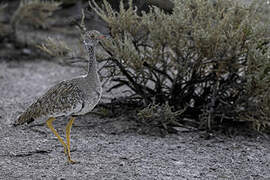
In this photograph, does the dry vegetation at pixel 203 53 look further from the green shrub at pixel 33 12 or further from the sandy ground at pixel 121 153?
the green shrub at pixel 33 12

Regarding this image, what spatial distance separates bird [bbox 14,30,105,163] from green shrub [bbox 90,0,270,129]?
0.56 metres

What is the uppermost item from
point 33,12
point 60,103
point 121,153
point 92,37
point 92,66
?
point 92,37

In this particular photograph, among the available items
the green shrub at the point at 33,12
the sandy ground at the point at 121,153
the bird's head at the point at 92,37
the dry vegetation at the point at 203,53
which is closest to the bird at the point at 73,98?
the bird's head at the point at 92,37

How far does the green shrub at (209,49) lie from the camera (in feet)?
13.8

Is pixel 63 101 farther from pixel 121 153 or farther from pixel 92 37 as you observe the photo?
pixel 121 153

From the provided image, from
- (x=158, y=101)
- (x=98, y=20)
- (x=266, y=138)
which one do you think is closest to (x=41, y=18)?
(x=98, y=20)

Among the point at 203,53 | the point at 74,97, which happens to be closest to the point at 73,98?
the point at 74,97

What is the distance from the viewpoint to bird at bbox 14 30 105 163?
11.5ft

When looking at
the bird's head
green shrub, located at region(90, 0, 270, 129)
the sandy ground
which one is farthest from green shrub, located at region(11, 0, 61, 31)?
the bird's head

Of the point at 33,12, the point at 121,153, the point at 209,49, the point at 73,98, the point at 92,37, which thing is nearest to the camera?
the point at 73,98

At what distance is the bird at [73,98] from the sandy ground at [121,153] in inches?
9.6

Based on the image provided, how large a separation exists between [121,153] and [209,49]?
4.53 feet

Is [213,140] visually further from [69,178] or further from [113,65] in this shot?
[69,178]

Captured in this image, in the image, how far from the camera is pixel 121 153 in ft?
12.8
